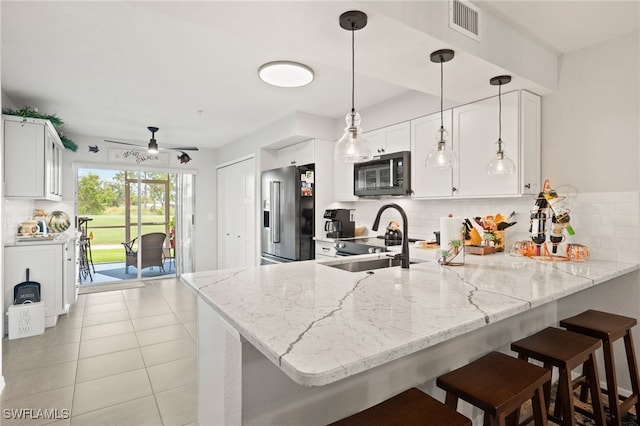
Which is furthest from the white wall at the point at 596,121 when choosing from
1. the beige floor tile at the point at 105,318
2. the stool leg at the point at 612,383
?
the beige floor tile at the point at 105,318

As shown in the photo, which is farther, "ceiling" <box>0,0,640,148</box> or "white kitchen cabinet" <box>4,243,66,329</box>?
"white kitchen cabinet" <box>4,243,66,329</box>

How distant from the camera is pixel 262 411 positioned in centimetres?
121

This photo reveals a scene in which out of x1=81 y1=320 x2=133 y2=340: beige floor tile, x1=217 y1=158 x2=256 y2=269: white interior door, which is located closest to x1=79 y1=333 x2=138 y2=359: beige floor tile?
x1=81 y1=320 x2=133 y2=340: beige floor tile

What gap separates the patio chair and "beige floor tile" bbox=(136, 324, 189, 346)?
302 centimetres

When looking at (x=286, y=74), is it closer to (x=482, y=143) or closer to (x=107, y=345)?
(x=482, y=143)

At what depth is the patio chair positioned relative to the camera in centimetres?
610

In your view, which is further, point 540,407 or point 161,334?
point 161,334

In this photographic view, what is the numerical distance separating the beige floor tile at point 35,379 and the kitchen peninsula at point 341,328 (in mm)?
1404

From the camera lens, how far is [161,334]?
11.0 feet

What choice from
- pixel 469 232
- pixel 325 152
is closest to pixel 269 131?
pixel 325 152

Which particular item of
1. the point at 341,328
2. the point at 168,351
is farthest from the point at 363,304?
the point at 168,351

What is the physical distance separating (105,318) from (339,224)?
298 centimetres

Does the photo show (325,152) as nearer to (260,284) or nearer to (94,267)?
(260,284)

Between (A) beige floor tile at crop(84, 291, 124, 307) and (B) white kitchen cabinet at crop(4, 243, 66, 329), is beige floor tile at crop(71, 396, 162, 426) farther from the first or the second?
(A) beige floor tile at crop(84, 291, 124, 307)
